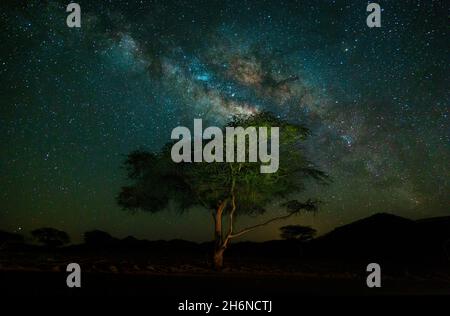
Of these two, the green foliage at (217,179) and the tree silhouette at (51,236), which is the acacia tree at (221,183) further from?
the tree silhouette at (51,236)

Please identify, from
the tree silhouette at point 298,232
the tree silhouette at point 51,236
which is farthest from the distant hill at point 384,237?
the tree silhouette at point 51,236

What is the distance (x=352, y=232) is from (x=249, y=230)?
94790 mm

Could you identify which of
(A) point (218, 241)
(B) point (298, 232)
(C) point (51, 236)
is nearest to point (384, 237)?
(B) point (298, 232)

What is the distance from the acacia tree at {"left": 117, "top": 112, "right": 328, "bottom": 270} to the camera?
3025 centimetres

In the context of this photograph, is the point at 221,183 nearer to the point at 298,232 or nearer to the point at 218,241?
the point at 218,241

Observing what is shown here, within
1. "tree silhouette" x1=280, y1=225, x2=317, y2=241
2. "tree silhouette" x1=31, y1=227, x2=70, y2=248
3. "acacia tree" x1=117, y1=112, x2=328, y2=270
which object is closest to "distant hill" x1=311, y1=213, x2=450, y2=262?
"tree silhouette" x1=280, y1=225, x2=317, y2=241

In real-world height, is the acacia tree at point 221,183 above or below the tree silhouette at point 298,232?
above

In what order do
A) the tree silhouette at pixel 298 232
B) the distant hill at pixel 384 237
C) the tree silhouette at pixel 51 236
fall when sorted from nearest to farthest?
the tree silhouette at pixel 51 236, the tree silhouette at pixel 298 232, the distant hill at pixel 384 237

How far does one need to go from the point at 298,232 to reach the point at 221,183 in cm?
4516

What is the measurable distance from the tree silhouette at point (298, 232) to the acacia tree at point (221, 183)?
37.1 m

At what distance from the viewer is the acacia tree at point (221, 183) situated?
1191 inches

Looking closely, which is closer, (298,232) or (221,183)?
(221,183)

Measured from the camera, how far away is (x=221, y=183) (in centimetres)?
3064

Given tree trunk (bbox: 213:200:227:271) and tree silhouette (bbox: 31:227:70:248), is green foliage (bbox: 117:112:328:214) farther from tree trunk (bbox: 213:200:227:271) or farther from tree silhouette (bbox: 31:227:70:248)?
tree silhouette (bbox: 31:227:70:248)
